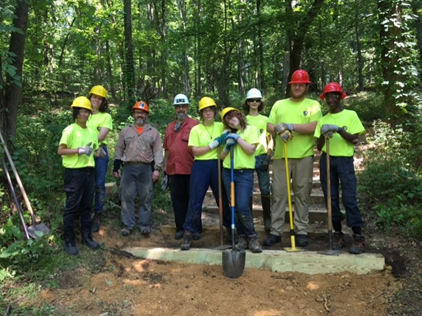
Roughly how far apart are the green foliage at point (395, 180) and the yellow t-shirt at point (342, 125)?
1.36 metres

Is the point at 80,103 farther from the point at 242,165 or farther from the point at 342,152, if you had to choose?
the point at 342,152

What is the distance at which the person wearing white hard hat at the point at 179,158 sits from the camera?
4848 millimetres

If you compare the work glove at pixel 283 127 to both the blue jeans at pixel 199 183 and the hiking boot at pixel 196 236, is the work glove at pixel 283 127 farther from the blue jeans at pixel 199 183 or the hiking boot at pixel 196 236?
the hiking boot at pixel 196 236

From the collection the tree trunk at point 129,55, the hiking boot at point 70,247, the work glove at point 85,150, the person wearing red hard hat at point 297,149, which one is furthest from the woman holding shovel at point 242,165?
the tree trunk at point 129,55

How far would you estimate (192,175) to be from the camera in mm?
4609

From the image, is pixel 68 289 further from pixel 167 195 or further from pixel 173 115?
pixel 173 115

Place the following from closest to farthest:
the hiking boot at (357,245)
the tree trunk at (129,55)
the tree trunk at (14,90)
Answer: the hiking boot at (357,245) → the tree trunk at (14,90) → the tree trunk at (129,55)

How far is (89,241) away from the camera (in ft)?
14.8

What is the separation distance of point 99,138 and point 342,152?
134 inches

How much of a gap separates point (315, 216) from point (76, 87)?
59.6 feet

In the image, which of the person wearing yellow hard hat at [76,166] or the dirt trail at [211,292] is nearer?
the dirt trail at [211,292]

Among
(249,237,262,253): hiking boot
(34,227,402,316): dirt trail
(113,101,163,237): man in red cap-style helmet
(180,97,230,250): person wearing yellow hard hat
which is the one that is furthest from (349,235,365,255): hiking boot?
(113,101,163,237): man in red cap-style helmet

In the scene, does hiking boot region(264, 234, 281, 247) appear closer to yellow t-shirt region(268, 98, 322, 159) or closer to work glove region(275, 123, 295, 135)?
yellow t-shirt region(268, 98, 322, 159)

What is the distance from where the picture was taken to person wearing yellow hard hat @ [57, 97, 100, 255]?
13.7 feet
